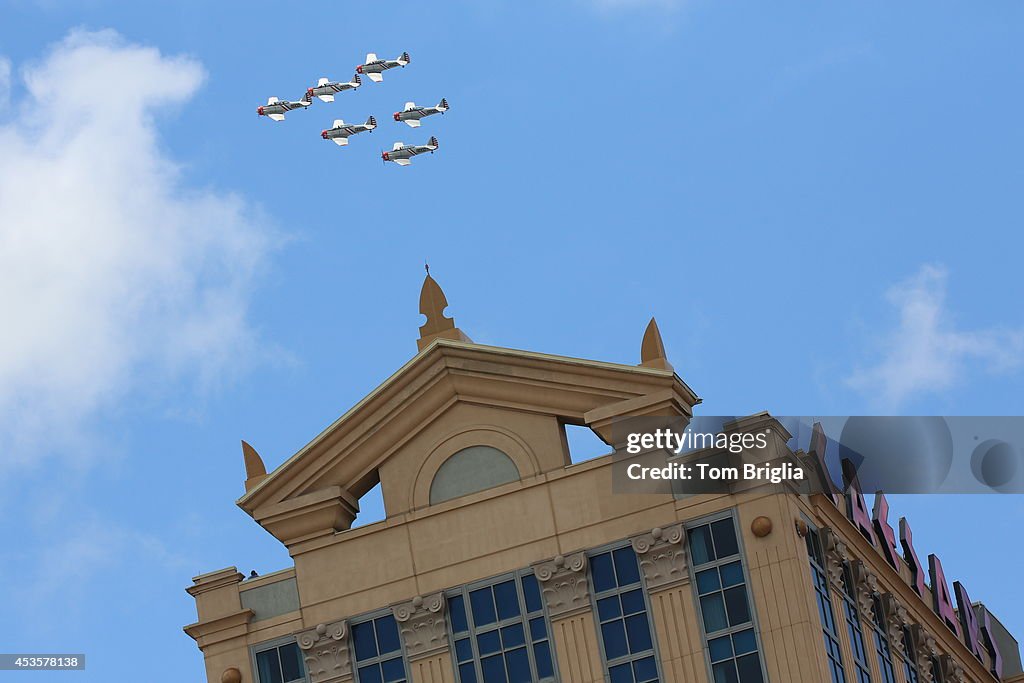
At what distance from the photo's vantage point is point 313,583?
62.7m

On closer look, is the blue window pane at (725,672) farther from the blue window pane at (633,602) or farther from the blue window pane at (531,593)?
the blue window pane at (531,593)

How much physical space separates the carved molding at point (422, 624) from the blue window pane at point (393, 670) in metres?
0.45

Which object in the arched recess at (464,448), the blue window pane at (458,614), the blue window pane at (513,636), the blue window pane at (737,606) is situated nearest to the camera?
the blue window pane at (737,606)

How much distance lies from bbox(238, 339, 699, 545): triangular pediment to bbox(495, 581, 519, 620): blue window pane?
3.62m

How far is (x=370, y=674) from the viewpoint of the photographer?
6122 centimetres

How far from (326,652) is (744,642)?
41.9ft

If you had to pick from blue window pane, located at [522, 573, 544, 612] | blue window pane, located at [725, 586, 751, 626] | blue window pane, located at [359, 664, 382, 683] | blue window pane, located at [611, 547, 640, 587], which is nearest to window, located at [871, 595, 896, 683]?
blue window pane, located at [725, 586, 751, 626]

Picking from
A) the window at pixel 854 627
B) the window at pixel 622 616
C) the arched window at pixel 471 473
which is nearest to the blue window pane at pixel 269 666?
the arched window at pixel 471 473

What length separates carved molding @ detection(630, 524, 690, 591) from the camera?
59000 mm

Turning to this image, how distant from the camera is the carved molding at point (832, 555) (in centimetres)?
6094

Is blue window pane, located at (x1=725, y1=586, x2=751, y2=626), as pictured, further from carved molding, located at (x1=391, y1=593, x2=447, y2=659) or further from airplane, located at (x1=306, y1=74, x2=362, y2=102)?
airplane, located at (x1=306, y1=74, x2=362, y2=102)

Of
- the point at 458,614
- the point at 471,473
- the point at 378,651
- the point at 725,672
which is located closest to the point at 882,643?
the point at 725,672

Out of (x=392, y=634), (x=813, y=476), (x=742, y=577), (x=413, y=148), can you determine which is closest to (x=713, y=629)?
(x=742, y=577)

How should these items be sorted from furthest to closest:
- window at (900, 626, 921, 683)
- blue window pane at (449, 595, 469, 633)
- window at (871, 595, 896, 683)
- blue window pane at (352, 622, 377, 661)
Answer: window at (900, 626, 921, 683) < window at (871, 595, 896, 683) < blue window pane at (352, 622, 377, 661) < blue window pane at (449, 595, 469, 633)
